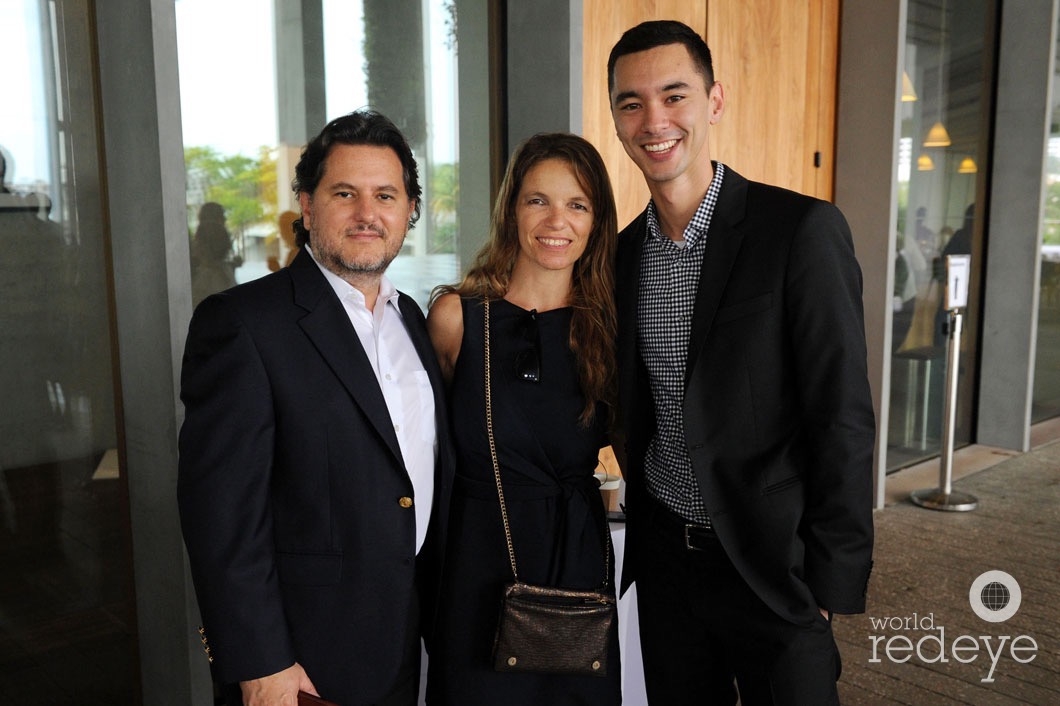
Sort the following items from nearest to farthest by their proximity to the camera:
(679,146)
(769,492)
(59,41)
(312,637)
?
1. (312,637)
2. (769,492)
3. (679,146)
4. (59,41)

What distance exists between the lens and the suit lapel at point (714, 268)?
6.64 feet

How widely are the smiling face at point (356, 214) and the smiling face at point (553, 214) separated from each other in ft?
1.41

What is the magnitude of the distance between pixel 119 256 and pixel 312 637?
4.89 ft

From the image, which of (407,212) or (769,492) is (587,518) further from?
(407,212)

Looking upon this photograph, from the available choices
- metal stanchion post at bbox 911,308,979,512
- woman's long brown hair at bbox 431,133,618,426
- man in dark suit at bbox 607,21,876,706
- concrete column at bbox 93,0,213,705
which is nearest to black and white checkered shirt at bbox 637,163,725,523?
man in dark suit at bbox 607,21,876,706

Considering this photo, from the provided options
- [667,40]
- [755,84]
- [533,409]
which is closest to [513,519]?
[533,409]

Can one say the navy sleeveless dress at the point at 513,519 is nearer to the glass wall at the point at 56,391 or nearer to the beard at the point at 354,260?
the beard at the point at 354,260

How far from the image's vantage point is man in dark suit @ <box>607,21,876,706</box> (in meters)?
1.95

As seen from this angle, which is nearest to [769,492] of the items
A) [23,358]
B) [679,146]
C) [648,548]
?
[648,548]

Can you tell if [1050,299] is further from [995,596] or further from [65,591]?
[65,591]

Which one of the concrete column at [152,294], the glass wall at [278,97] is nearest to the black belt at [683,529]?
the concrete column at [152,294]

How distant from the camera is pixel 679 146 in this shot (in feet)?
7.10

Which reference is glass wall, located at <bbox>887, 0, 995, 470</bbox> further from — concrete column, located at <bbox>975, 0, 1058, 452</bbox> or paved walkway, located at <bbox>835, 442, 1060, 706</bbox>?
paved walkway, located at <bbox>835, 442, 1060, 706</bbox>

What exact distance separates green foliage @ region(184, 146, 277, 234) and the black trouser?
185cm
